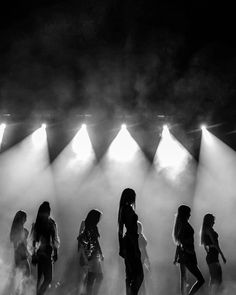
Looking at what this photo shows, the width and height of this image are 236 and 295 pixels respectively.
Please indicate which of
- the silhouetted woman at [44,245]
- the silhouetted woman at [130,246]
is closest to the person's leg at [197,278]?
the silhouetted woman at [130,246]

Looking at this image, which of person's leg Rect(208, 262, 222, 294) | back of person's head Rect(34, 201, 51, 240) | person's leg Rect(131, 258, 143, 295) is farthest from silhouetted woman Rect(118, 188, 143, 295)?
person's leg Rect(208, 262, 222, 294)

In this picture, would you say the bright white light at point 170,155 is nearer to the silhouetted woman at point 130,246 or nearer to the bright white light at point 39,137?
the bright white light at point 39,137

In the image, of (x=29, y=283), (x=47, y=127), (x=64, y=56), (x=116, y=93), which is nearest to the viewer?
(x=29, y=283)

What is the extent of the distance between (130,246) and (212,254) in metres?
2.48

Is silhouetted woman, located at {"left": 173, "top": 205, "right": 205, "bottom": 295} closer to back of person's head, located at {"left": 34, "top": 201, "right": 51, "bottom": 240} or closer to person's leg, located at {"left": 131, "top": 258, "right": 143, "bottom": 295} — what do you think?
person's leg, located at {"left": 131, "top": 258, "right": 143, "bottom": 295}

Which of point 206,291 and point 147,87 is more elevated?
point 147,87

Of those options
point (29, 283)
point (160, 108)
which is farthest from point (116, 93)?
point (29, 283)

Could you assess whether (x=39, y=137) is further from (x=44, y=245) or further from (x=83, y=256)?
(x=44, y=245)

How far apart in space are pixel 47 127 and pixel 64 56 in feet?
9.24

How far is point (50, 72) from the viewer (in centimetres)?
1013

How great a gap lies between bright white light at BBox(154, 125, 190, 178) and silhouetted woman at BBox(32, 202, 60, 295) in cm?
633

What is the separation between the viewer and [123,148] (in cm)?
1246

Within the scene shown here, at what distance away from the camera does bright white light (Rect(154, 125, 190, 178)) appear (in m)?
12.2

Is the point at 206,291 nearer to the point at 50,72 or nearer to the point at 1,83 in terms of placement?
the point at 50,72
